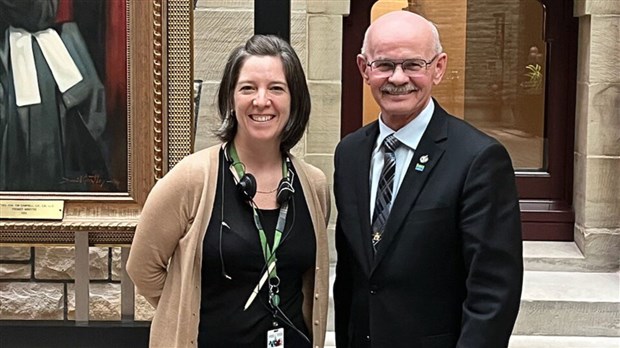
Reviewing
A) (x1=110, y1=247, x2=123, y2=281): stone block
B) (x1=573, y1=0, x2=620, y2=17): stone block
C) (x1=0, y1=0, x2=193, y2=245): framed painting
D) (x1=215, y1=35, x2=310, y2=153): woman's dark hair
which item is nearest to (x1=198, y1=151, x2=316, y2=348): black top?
(x1=215, y1=35, x2=310, y2=153): woman's dark hair

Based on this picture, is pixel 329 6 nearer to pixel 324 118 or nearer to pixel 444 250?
pixel 324 118

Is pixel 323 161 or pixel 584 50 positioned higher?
pixel 584 50

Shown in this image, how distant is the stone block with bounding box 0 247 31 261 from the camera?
554cm

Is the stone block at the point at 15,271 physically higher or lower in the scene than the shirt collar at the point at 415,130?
lower

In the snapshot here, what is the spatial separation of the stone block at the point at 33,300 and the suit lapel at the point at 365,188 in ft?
10.7

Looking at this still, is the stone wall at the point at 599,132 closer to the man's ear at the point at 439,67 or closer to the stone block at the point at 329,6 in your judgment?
the stone block at the point at 329,6

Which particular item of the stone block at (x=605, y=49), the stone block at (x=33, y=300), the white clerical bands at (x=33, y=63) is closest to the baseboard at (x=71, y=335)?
the white clerical bands at (x=33, y=63)

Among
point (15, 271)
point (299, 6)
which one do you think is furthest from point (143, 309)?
point (299, 6)

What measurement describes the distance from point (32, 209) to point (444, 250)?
1955 millimetres

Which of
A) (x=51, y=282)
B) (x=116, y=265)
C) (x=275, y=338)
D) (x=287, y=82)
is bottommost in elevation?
(x=51, y=282)

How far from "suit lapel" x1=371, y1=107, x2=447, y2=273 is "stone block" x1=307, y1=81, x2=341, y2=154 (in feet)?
10.8

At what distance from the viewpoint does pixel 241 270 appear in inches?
112

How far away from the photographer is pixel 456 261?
8.47 feet

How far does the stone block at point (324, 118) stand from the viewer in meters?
5.93
